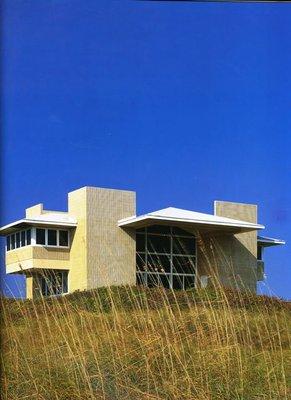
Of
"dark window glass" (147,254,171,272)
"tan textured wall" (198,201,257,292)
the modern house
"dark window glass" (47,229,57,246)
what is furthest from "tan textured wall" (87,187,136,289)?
"tan textured wall" (198,201,257,292)

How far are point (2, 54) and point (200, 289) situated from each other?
1870 mm

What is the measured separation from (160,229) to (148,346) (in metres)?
0.68

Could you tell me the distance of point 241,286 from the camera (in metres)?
4.50

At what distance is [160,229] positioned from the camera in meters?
4.33

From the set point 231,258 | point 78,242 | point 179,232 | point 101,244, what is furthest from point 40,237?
point 231,258

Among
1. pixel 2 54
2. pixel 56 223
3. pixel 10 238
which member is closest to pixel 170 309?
pixel 56 223

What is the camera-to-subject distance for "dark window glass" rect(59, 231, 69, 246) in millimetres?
4387

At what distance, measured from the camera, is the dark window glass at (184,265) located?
439cm

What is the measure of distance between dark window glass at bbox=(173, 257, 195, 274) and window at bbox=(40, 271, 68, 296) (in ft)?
2.16

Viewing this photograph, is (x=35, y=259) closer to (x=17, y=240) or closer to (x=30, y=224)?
(x=30, y=224)


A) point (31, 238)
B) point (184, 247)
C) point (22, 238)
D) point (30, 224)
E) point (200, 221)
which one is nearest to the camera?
point (22, 238)

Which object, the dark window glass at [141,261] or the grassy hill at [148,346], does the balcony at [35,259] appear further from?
the dark window glass at [141,261]

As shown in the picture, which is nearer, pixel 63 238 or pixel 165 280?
pixel 165 280

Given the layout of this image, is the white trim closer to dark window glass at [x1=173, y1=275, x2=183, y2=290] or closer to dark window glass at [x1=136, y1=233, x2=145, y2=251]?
dark window glass at [x1=136, y1=233, x2=145, y2=251]
